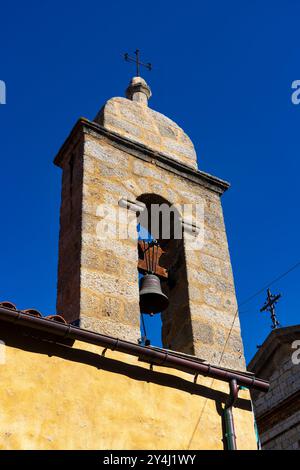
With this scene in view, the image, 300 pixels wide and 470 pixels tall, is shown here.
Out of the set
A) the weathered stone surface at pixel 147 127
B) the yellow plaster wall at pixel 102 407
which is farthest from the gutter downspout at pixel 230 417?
the weathered stone surface at pixel 147 127

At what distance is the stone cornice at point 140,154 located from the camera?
19.5ft

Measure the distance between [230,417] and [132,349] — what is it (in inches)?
37.1

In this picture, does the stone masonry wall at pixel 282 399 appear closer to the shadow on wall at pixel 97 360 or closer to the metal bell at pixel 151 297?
the metal bell at pixel 151 297

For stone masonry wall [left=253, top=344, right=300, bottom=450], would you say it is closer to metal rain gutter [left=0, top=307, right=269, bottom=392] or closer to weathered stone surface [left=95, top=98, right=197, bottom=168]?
weathered stone surface [left=95, top=98, right=197, bottom=168]

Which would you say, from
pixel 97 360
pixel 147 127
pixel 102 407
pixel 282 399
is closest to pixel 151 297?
pixel 97 360

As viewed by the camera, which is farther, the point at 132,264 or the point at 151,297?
the point at 151,297

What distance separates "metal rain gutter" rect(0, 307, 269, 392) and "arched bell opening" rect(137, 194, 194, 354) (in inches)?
16.0

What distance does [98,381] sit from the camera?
4262mm

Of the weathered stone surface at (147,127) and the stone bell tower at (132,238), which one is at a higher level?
the weathered stone surface at (147,127)

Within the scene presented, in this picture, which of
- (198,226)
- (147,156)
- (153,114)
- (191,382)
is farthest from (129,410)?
(153,114)

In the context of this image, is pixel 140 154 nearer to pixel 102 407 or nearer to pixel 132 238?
pixel 132 238

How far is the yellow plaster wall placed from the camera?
384 cm

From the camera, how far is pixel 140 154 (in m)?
6.16
